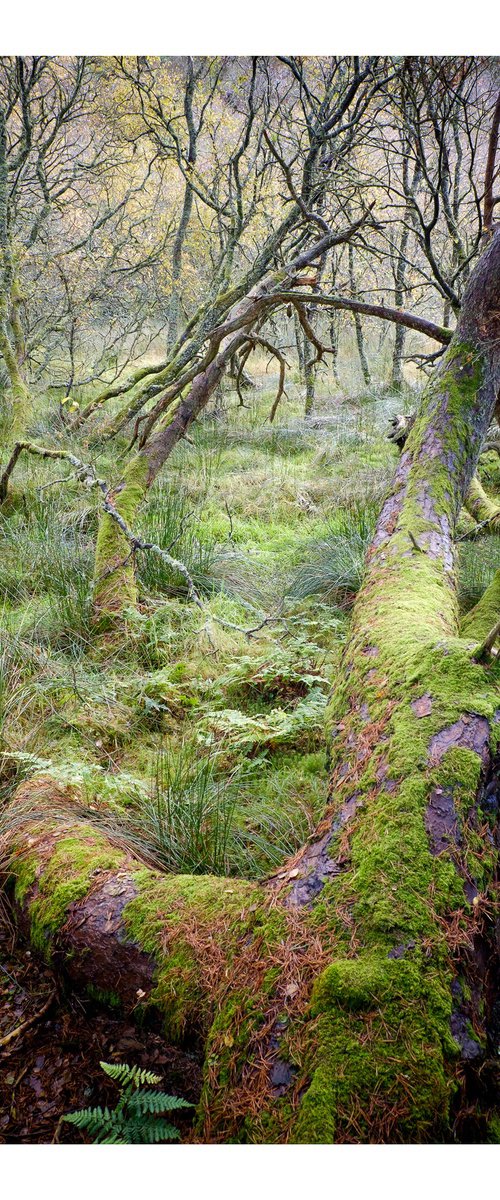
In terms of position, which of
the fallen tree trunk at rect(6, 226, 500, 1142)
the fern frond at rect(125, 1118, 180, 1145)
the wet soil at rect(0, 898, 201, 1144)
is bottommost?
the wet soil at rect(0, 898, 201, 1144)

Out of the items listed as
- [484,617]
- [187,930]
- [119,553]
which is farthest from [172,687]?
[187,930]

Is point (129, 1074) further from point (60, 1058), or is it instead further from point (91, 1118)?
point (60, 1058)

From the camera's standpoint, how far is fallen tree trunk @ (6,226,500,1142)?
1.03 m

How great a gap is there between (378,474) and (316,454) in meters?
1.35

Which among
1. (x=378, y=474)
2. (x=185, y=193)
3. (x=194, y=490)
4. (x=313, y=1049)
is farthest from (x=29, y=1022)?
(x=185, y=193)

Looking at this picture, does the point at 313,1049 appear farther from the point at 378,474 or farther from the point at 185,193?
the point at 185,193

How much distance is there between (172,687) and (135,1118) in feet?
6.35

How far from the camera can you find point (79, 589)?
12.4ft

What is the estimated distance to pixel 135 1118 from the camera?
1228mm

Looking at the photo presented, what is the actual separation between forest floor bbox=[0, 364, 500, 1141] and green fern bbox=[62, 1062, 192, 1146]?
11 cm

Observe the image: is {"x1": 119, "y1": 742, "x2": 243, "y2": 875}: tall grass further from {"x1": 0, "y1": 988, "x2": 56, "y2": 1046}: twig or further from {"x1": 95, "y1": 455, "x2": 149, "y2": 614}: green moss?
{"x1": 95, "y1": 455, "x2": 149, "y2": 614}: green moss

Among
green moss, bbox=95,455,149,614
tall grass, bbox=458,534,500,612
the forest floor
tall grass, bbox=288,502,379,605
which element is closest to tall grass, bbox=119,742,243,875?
the forest floor

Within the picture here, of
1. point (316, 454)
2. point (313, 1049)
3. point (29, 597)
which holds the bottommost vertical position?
point (313, 1049)

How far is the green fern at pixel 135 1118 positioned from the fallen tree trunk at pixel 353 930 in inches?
3.5
